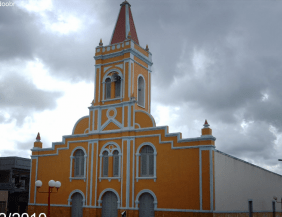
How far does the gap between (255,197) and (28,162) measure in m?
24.8

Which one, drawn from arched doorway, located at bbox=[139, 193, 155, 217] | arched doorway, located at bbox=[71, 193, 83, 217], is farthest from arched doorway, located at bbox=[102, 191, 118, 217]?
arched doorway, located at bbox=[139, 193, 155, 217]

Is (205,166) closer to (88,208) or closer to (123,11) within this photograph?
(88,208)

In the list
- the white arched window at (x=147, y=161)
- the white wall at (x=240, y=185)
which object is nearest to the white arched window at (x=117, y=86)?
the white arched window at (x=147, y=161)

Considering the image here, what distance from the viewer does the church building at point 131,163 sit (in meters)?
23.6

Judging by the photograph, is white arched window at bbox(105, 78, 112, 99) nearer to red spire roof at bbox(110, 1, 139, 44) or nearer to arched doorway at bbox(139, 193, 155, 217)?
red spire roof at bbox(110, 1, 139, 44)

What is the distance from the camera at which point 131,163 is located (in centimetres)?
2627

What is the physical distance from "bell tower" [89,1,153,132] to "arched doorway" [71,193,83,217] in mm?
5624

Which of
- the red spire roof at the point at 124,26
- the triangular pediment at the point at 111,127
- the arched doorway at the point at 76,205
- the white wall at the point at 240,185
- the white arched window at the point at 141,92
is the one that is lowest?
the arched doorway at the point at 76,205

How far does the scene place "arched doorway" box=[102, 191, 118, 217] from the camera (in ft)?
87.1

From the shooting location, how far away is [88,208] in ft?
89.6

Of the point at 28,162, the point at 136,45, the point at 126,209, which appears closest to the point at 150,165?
the point at 126,209

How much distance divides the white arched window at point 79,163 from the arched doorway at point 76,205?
67.9 inches

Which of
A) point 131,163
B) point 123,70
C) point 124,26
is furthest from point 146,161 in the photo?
point 124,26

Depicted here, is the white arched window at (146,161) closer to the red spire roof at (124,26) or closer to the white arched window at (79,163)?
the white arched window at (79,163)
